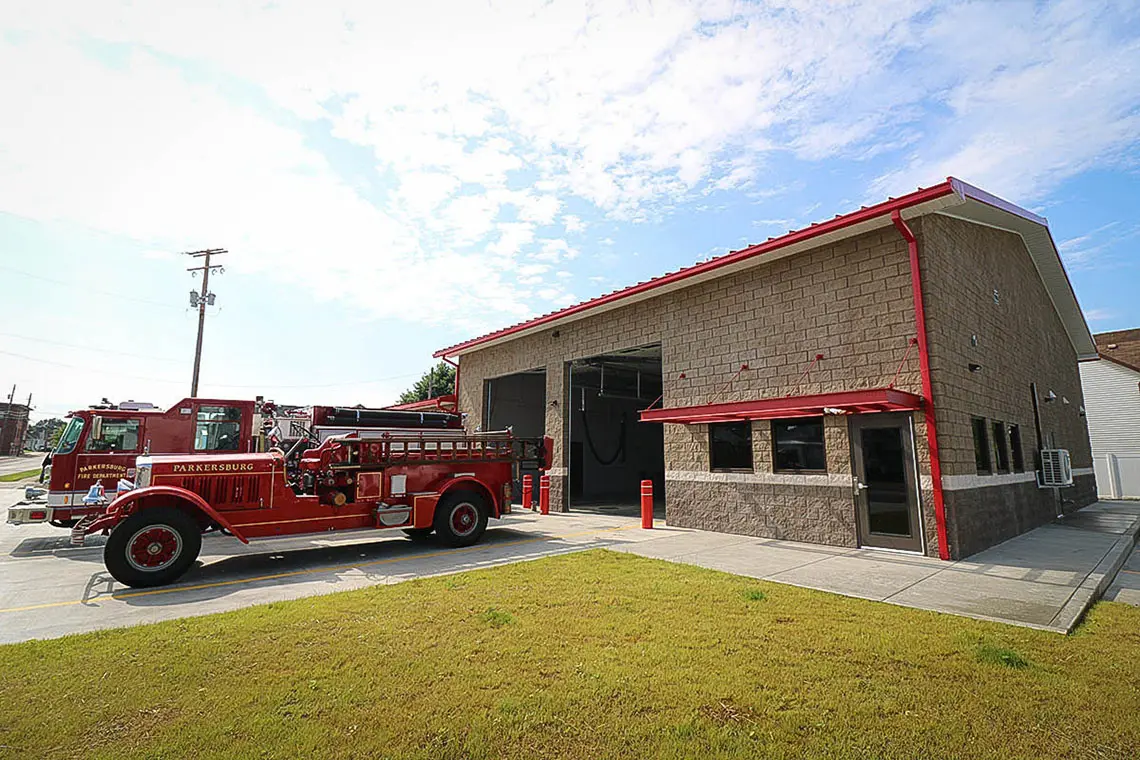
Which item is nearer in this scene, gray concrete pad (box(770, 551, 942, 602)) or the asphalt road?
the asphalt road

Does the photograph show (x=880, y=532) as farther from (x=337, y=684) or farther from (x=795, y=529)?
(x=337, y=684)

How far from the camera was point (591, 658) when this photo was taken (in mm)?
4113

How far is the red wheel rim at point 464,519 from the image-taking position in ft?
31.0

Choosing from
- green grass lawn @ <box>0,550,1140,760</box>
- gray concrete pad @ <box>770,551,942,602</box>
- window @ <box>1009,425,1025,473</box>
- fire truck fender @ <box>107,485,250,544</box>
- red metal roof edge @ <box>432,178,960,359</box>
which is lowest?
gray concrete pad @ <box>770,551,942,602</box>

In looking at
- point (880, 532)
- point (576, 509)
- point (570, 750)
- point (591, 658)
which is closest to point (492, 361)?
point (576, 509)

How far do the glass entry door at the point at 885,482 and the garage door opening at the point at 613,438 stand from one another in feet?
28.7

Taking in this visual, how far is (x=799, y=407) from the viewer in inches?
348

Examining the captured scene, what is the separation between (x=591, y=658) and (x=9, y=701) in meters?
3.70

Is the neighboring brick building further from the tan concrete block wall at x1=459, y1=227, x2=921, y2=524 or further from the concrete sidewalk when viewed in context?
the concrete sidewalk

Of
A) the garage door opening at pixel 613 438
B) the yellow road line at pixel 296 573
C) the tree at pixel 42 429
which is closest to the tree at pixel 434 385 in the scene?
the garage door opening at pixel 613 438

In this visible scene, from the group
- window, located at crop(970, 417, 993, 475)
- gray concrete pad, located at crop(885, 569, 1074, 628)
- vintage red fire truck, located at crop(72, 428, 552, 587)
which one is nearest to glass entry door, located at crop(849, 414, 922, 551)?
gray concrete pad, located at crop(885, 569, 1074, 628)

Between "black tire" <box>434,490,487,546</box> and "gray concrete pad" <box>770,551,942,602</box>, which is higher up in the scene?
"black tire" <box>434,490,487,546</box>

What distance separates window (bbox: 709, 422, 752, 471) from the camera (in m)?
10.5

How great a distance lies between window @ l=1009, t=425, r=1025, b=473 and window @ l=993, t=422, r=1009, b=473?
0.68 m
